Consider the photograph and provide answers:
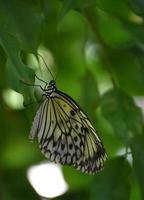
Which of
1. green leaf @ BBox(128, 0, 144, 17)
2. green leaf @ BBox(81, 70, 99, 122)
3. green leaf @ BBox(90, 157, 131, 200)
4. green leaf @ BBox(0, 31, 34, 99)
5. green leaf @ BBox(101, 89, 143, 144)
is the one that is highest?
green leaf @ BBox(81, 70, 99, 122)

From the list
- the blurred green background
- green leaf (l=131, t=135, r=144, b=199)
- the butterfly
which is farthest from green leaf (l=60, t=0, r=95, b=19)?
green leaf (l=131, t=135, r=144, b=199)

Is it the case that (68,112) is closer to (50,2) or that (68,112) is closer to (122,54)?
(50,2)

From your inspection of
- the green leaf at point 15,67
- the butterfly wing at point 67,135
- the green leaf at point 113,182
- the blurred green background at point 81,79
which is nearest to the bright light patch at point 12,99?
the blurred green background at point 81,79

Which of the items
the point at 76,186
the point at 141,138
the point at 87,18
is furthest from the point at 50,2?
the point at 76,186

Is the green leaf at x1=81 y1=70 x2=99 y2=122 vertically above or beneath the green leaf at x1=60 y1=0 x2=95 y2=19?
above

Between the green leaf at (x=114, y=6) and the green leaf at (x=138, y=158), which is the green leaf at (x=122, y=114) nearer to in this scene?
the green leaf at (x=138, y=158)

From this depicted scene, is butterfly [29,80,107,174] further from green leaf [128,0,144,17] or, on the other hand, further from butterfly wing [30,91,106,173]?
Answer: green leaf [128,0,144,17]

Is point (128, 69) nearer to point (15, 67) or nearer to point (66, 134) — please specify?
point (66, 134)
